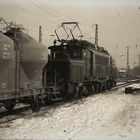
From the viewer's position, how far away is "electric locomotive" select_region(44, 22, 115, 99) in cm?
2052

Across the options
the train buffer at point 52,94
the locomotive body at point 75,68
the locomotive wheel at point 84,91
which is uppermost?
the locomotive body at point 75,68

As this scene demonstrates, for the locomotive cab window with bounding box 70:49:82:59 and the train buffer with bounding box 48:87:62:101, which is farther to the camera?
the locomotive cab window with bounding box 70:49:82:59

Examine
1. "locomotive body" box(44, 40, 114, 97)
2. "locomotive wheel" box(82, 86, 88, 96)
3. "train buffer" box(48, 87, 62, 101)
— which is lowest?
"locomotive wheel" box(82, 86, 88, 96)

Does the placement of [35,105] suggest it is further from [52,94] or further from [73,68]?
[73,68]

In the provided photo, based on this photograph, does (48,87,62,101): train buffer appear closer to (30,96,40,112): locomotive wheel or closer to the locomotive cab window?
(30,96,40,112): locomotive wheel

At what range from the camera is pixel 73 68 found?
2155cm

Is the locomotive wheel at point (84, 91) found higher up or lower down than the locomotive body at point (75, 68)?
lower down

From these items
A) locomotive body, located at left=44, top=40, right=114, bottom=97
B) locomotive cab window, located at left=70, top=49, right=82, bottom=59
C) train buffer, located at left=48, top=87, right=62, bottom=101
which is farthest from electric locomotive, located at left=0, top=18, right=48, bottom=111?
locomotive cab window, located at left=70, top=49, right=82, bottom=59

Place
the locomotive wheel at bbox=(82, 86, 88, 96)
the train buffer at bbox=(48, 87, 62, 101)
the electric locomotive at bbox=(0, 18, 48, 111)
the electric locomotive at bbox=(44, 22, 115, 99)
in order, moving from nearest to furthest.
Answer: the electric locomotive at bbox=(0, 18, 48, 111), the train buffer at bbox=(48, 87, 62, 101), the electric locomotive at bbox=(44, 22, 115, 99), the locomotive wheel at bbox=(82, 86, 88, 96)

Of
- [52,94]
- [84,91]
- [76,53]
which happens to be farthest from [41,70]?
[84,91]

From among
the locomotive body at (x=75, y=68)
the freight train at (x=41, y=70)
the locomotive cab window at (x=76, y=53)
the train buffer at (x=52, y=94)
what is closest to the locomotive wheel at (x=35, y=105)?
the freight train at (x=41, y=70)

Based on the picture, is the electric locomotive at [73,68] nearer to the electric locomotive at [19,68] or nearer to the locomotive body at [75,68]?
the locomotive body at [75,68]

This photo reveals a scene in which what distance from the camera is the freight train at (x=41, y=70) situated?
43.9 ft

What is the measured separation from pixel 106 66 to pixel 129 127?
69.2 feet
